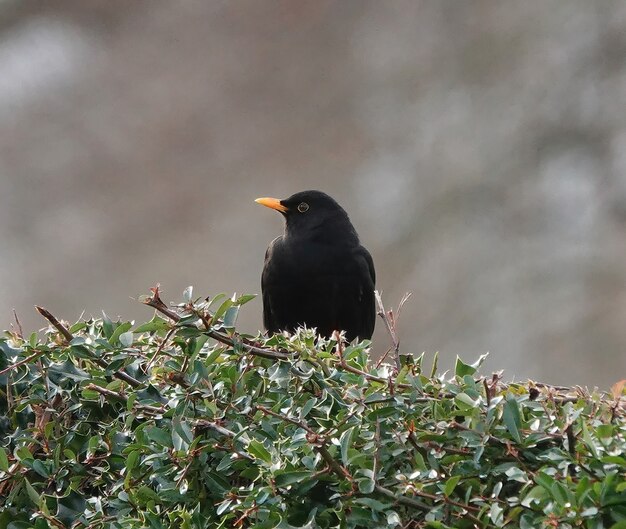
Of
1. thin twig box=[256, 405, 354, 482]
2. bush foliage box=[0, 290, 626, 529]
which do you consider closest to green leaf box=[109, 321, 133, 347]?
bush foliage box=[0, 290, 626, 529]

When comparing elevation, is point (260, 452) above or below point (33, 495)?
above

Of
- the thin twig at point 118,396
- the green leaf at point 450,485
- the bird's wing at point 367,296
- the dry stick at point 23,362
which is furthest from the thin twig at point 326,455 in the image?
the bird's wing at point 367,296

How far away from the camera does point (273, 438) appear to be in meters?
1.84

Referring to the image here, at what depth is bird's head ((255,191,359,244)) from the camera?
511cm

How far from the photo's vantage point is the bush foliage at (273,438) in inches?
63.6

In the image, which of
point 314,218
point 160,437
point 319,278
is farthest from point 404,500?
point 314,218

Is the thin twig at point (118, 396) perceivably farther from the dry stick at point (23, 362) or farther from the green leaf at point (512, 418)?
the green leaf at point (512, 418)

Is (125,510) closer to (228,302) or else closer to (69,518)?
(69,518)

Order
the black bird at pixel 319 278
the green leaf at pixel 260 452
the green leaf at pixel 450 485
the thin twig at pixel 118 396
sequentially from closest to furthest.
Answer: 1. the green leaf at pixel 450 485
2. the green leaf at pixel 260 452
3. the thin twig at pixel 118 396
4. the black bird at pixel 319 278

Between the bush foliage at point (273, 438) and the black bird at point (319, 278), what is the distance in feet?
8.51

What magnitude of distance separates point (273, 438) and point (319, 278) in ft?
10.1

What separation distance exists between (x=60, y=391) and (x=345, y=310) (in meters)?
2.95

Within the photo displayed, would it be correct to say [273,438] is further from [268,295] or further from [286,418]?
[268,295]

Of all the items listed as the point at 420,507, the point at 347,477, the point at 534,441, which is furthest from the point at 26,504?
the point at 534,441
